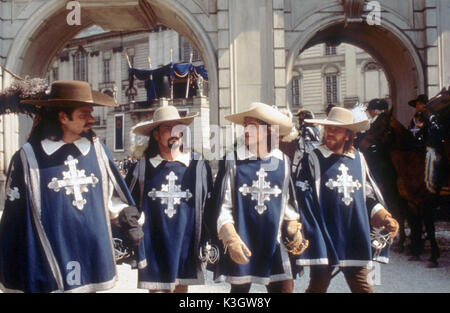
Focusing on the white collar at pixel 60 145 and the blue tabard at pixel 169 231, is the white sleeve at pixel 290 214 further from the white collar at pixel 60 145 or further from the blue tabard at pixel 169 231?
the white collar at pixel 60 145

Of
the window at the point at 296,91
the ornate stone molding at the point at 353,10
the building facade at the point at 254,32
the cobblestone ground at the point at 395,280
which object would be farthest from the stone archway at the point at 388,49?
the window at the point at 296,91

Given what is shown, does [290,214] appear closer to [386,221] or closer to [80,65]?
[386,221]

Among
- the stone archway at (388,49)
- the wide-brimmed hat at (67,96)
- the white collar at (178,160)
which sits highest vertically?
the stone archway at (388,49)

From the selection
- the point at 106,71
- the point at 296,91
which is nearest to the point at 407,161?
the point at 296,91

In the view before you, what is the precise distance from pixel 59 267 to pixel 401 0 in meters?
10.2

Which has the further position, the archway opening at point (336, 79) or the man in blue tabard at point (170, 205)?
the archway opening at point (336, 79)

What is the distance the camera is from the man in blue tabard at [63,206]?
11.0 feet

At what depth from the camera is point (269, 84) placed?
35.3 ft

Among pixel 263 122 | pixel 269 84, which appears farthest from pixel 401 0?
pixel 263 122

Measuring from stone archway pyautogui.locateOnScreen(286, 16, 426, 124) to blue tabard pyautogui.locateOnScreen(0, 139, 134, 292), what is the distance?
8.14 meters

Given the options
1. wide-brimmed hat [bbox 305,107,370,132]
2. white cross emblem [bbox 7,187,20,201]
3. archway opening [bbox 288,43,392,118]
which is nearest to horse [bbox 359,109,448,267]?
wide-brimmed hat [bbox 305,107,370,132]

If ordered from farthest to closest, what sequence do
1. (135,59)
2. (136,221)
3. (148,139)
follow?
(135,59) → (148,139) → (136,221)

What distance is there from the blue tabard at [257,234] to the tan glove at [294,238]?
2.3 inches
